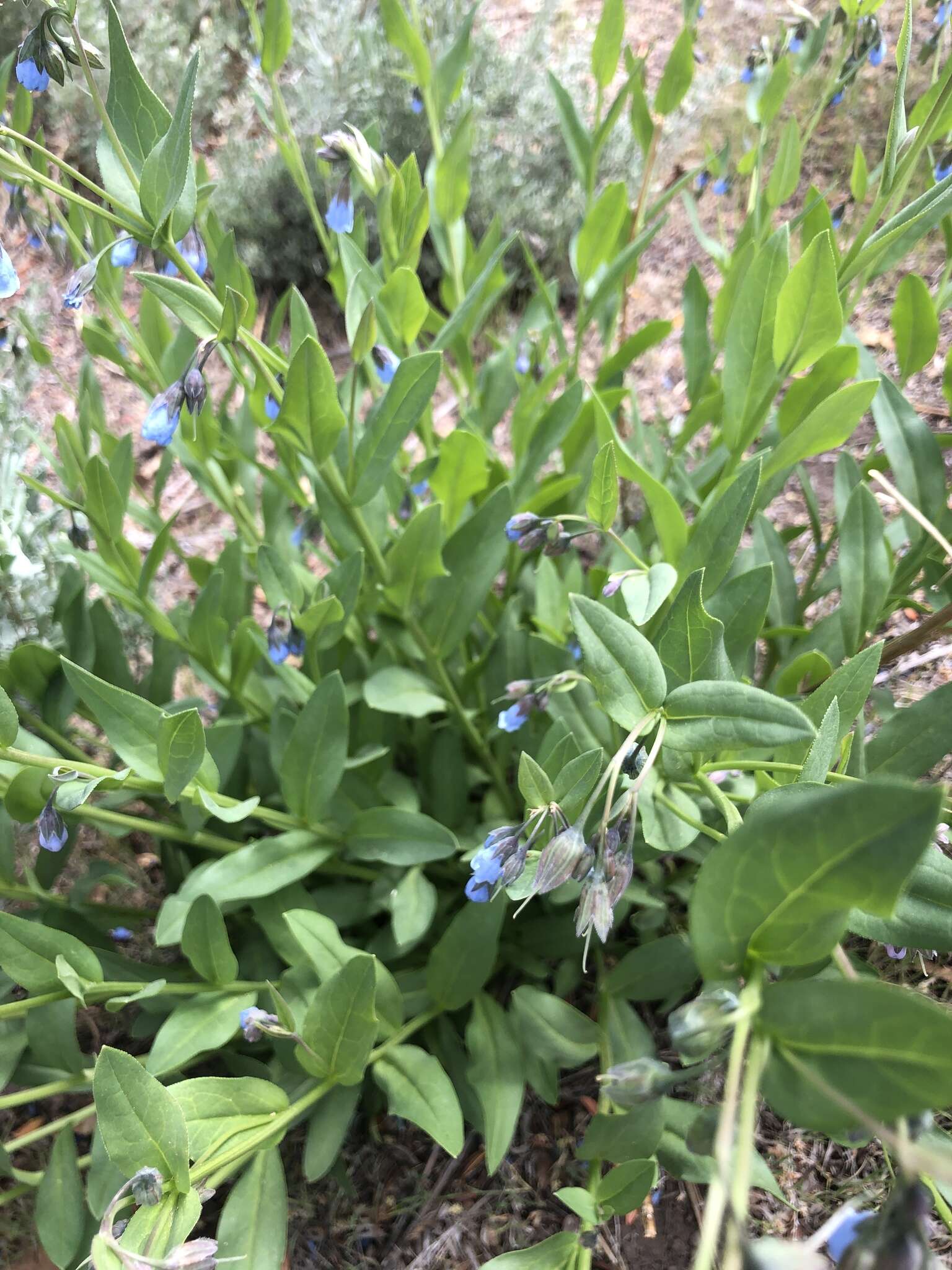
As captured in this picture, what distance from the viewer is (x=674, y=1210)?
168 centimetres

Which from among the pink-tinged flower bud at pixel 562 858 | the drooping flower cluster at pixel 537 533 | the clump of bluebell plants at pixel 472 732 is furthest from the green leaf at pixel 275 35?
the pink-tinged flower bud at pixel 562 858

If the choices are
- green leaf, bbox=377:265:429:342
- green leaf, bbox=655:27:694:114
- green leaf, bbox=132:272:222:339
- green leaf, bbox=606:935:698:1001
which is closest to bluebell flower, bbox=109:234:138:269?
green leaf, bbox=132:272:222:339

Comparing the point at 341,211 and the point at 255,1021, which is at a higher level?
the point at 341,211

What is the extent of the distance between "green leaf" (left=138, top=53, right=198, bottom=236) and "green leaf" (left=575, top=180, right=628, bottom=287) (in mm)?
1034

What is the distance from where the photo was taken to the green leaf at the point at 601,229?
5.91 ft

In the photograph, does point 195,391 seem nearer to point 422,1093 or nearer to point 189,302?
point 189,302

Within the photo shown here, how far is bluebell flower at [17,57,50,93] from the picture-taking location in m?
1.17

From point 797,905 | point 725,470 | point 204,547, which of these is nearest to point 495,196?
point 204,547

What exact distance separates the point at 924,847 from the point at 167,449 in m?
1.84

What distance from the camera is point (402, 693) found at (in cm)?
171

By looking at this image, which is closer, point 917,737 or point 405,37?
point 917,737

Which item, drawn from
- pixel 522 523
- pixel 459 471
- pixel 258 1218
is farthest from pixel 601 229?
pixel 258 1218

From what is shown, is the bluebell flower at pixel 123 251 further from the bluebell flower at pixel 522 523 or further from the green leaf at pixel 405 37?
the green leaf at pixel 405 37

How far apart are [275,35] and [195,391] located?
869 mm
